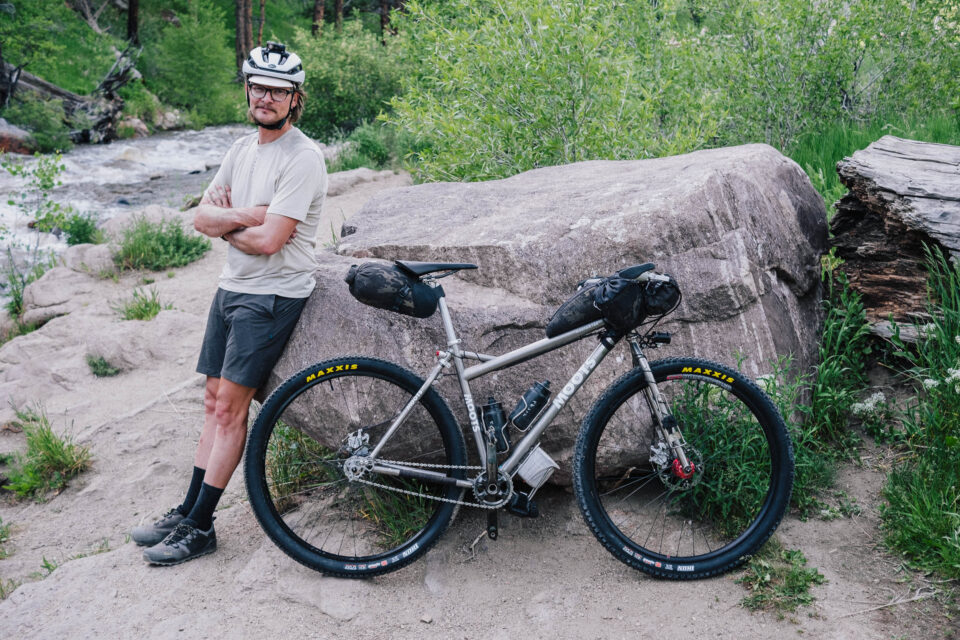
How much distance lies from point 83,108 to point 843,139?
62.1ft

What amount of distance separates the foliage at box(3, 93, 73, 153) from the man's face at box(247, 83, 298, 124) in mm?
16837

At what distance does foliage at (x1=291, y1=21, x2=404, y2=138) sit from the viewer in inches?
670

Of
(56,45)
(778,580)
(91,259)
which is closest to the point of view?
(778,580)

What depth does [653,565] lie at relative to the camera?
343 centimetres

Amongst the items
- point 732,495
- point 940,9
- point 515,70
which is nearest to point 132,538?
point 732,495

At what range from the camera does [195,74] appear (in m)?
25.0

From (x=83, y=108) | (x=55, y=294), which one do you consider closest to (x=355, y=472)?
(x=55, y=294)

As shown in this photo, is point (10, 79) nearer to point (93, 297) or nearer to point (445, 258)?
point (93, 297)

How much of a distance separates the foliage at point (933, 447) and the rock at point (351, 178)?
8676 millimetres

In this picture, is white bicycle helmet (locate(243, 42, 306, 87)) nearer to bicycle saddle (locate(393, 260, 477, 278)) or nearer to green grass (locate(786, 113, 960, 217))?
bicycle saddle (locate(393, 260, 477, 278))

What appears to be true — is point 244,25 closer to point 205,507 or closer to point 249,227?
point 249,227

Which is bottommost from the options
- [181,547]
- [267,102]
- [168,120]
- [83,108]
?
[168,120]

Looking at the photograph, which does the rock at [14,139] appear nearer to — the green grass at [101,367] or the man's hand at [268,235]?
the green grass at [101,367]

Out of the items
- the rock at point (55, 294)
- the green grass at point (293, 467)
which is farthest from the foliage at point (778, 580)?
the rock at point (55, 294)
